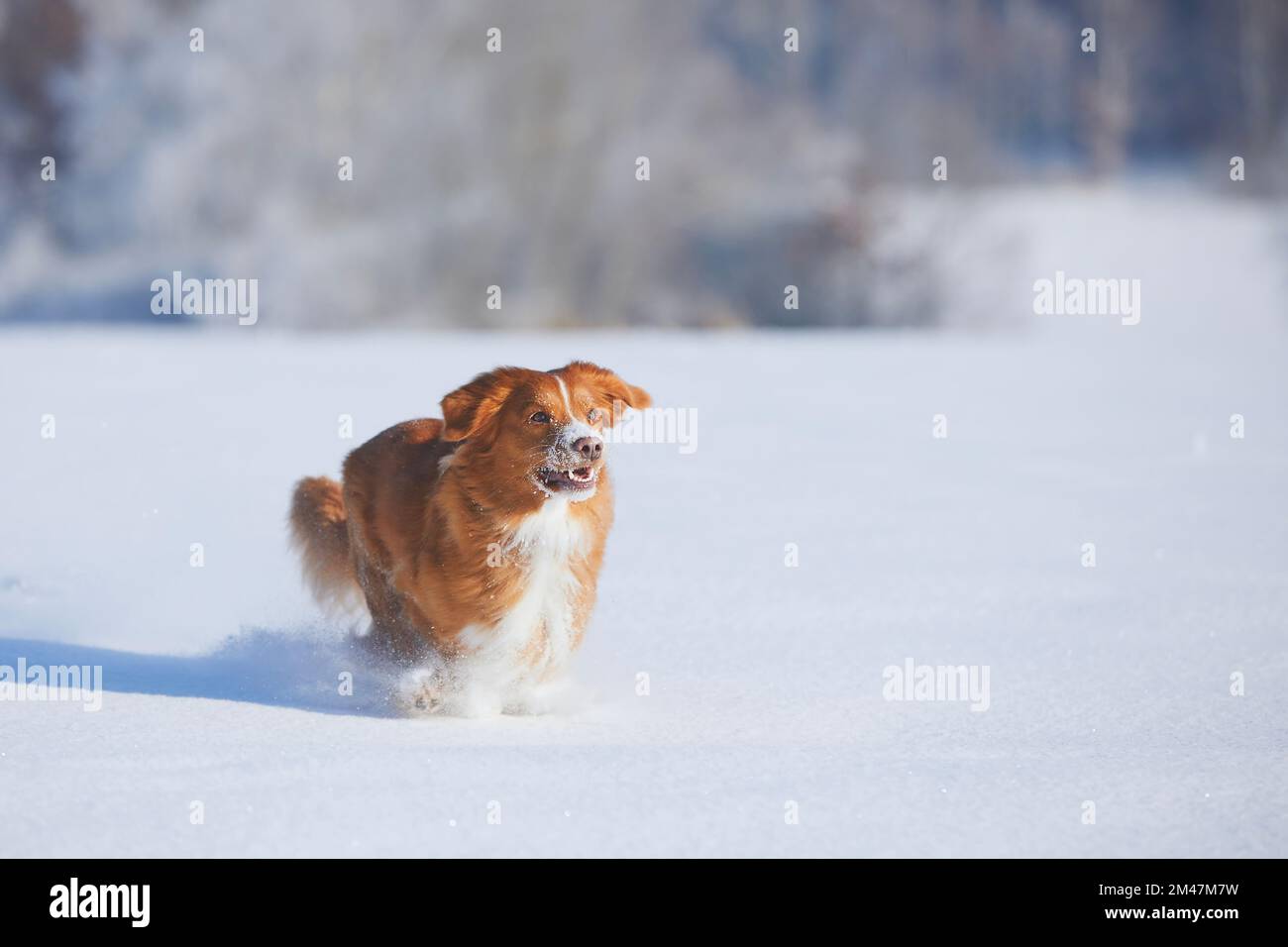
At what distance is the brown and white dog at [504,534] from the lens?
17.6ft

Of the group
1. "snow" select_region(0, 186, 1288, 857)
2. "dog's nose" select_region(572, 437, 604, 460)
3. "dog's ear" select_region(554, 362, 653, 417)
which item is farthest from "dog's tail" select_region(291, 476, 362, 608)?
"dog's nose" select_region(572, 437, 604, 460)

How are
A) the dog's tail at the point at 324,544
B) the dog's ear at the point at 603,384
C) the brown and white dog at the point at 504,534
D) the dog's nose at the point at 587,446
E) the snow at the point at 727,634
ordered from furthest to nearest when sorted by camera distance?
the dog's tail at the point at 324,544 → the dog's ear at the point at 603,384 → the brown and white dog at the point at 504,534 → the dog's nose at the point at 587,446 → the snow at the point at 727,634

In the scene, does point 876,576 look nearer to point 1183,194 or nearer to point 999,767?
point 999,767

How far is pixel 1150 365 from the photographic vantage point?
17.3 metres

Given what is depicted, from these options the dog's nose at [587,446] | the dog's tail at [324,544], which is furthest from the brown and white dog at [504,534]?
the dog's tail at [324,544]

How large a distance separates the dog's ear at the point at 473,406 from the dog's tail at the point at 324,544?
1.20 m

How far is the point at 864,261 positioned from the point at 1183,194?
1218 cm

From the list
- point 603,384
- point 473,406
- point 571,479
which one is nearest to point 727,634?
point 603,384

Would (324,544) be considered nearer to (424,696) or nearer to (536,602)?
(424,696)

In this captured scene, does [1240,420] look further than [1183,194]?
No

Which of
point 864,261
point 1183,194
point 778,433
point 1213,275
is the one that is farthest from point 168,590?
point 1183,194

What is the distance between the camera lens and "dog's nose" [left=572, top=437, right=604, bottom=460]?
5.20 metres

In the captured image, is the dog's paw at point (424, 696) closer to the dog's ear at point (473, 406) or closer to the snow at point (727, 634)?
the snow at point (727, 634)
